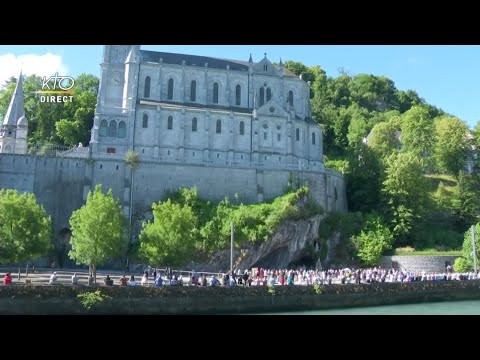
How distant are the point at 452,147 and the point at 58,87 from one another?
131ft

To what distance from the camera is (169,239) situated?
106 feet

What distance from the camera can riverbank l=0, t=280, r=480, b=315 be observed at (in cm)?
2258

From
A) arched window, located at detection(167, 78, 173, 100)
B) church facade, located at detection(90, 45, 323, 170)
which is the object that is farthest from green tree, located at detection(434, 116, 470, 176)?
arched window, located at detection(167, 78, 173, 100)

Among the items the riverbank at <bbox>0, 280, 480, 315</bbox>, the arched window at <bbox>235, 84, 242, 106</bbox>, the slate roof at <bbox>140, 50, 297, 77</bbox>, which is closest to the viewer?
the riverbank at <bbox>0, 280, 480, 315</bbox>

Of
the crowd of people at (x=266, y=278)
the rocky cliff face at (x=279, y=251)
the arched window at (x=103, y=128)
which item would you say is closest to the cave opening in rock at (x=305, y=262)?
the rocky cliff face at (x=279, y=251)

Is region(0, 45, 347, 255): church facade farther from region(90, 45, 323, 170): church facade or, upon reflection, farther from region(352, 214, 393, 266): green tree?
region(352, 214, 393, 266): green tree

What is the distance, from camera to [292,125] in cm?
5312

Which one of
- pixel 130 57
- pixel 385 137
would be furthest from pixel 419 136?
pixel 130 57

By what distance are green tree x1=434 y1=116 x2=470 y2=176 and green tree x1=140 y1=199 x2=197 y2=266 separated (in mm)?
34321

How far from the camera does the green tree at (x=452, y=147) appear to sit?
186 feet

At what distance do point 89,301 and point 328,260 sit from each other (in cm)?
2450

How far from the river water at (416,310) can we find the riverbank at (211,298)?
634 mm
